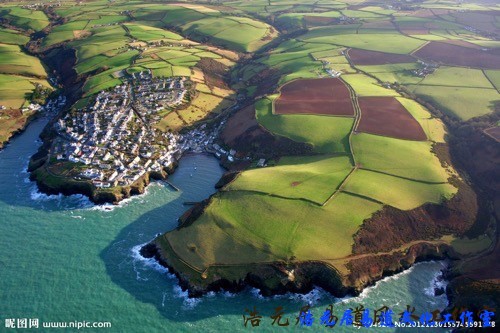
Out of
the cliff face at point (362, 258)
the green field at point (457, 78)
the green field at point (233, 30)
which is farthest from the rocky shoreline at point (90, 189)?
the green field at point (233, 30)

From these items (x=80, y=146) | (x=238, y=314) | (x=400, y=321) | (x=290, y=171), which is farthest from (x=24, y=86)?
(x=400, y=321)

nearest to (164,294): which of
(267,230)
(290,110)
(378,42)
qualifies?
(267,230)

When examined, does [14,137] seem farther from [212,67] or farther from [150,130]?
[212,67]

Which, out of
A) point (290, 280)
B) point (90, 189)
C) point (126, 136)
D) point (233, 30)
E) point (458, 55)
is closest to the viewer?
point (290, 280)

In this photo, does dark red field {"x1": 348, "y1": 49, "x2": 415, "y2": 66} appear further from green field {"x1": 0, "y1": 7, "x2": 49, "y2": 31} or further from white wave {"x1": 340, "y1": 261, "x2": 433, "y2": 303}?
green field {"x1": 0, "y1": 7, "x2": 49, "y2": 31}

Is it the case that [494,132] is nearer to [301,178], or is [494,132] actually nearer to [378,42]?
[301,178]

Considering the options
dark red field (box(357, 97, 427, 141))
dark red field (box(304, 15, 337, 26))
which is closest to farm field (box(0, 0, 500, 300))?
dark red field (box(357, 97, 427, 141))
